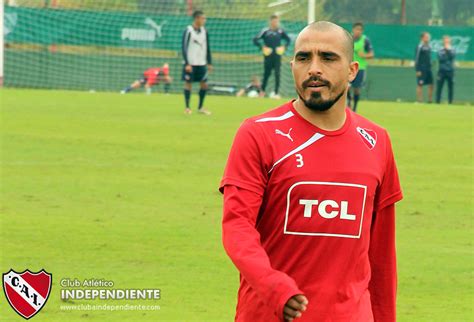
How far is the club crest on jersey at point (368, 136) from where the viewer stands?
16.1 ft

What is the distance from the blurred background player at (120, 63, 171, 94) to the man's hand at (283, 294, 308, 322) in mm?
31990

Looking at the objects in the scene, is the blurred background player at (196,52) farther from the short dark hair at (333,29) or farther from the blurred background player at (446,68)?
the short dark hair at (333,29)

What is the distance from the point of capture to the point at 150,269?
10.2 metres

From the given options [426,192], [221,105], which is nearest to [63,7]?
[221,105]

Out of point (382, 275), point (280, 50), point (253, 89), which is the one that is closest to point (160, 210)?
point (382, 275)

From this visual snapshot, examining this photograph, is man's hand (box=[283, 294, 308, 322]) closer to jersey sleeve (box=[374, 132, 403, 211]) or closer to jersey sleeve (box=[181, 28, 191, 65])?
jersey sleeve (box=[374, 132, 403, 211])

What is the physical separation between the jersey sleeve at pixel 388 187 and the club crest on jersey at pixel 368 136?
8cm

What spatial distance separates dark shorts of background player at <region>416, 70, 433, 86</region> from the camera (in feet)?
120

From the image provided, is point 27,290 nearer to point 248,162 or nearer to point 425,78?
point 248,162

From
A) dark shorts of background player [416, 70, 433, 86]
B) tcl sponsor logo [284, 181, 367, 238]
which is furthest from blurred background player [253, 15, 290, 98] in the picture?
tcl sponsor logo [284, 181, 367, 238]

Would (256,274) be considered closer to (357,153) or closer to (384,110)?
(357,153)

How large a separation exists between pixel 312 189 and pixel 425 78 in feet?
108

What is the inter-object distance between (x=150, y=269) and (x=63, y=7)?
27.7 metres

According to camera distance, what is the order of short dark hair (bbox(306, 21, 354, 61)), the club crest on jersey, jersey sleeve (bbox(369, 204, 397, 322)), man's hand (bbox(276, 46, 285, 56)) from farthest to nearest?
man's hand (bbox(276, 46, 285, 56)), jersey sleeve (bbox(369, 204, 397, 322)), the club crest on jersey, short dark hair (bbox(306, 21, 354, 61))
